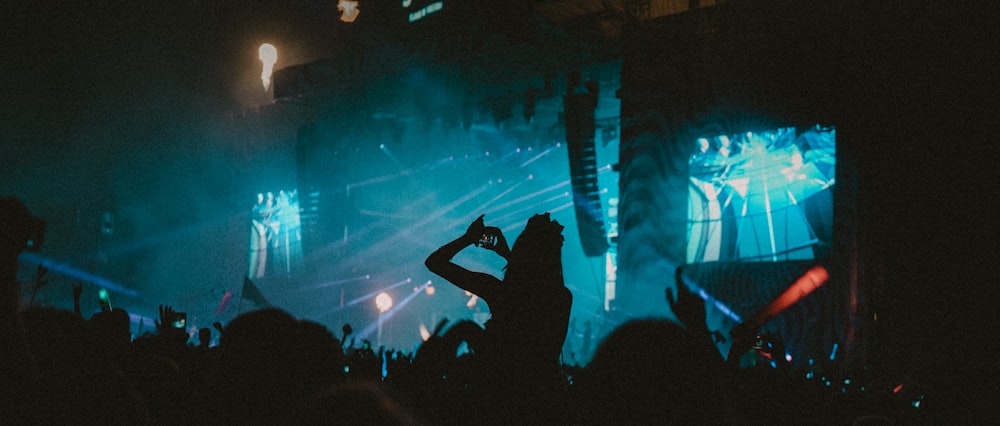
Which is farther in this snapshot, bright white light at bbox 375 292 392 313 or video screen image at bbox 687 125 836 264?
bright white light at bbox 375 292 392 313

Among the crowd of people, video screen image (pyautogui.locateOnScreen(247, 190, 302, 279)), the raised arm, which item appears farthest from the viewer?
video screen image (pyautogui.locateOnScreen(247, 190, 302, 279))

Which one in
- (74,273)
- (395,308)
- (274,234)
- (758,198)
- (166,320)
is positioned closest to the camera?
(166,320)

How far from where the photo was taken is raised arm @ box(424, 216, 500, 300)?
3062 mm

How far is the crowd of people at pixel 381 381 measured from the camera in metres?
1.51

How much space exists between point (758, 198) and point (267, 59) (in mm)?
14571

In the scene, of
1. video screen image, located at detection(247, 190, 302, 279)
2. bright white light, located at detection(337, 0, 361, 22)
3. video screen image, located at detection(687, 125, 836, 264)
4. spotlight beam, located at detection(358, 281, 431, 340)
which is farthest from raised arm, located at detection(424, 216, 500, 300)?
spotlight beam, located at detection(358, 281, 431, 340)

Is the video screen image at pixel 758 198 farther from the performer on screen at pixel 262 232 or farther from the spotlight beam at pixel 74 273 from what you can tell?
the spotlight beam at pixel 74 273

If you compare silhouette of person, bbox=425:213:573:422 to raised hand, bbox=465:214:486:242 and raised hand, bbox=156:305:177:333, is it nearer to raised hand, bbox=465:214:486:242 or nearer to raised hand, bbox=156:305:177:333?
raised hand, bbox=465:214:486:242

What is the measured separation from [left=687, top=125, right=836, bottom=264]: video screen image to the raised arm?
928cm

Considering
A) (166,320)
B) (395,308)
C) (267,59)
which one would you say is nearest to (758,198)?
(166,320)

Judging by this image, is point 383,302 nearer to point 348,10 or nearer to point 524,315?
point 348,10

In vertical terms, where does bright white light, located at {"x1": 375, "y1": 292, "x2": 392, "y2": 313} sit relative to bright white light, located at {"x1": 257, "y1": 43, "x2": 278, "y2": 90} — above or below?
below

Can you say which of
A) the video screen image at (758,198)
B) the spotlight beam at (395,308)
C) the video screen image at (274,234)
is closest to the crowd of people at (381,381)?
the video screen image at (758,198)

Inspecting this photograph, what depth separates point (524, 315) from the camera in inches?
113
